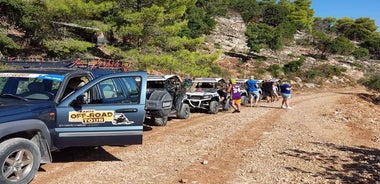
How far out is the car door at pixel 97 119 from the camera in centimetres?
605

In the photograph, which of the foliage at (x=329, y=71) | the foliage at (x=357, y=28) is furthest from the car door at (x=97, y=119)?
the foliage at (x=357, y=28)

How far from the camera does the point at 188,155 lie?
26.6ft

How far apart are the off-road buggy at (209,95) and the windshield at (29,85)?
888 cm

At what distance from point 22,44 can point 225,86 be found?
16393 mm

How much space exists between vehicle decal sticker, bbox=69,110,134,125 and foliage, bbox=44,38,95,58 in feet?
60.5

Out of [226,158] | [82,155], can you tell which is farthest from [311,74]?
[82,155]

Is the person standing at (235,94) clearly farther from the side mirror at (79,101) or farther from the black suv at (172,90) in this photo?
the side mirror at (79,101)

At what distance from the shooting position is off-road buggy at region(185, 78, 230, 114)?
15.9m

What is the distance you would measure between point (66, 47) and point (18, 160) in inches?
767

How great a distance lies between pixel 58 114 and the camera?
19.7 feet

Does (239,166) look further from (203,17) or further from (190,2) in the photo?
(203,17)

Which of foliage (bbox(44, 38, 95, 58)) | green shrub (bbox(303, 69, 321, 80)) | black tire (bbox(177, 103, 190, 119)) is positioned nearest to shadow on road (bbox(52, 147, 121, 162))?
black tire (bbox(177, 103, 190, 119))

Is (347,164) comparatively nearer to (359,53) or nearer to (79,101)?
(79,101)

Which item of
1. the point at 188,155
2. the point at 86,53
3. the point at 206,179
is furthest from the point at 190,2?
the point at 206,179
